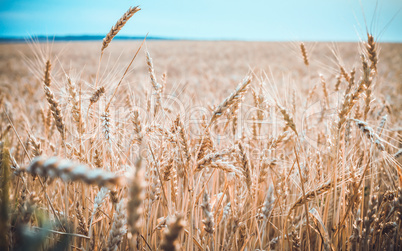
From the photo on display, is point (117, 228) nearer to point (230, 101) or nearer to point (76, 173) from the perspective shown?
point (76, 173)

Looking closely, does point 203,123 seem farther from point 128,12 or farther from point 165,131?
point 128,12

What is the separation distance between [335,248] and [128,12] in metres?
1.68

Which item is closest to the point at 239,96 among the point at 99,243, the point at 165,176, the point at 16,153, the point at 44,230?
the point at 165,176

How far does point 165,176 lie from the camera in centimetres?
101

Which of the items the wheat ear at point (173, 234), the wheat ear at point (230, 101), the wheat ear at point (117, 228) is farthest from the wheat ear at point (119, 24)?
the wheat ear at point (173, 234)

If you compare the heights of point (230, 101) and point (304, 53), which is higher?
point (304, 53)

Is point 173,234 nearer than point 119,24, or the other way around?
point 173,234

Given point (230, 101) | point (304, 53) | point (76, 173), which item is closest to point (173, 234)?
point (76, 173)

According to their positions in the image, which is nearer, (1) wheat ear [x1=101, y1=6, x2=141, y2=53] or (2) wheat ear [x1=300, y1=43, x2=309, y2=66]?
(1) wheat ear [x1=101, y1=6, x2=141, y2=53]

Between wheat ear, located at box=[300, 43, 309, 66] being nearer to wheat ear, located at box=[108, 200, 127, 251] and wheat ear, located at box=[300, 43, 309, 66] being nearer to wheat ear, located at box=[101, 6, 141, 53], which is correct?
wheat ear, located at box=[101, 6, 141, 53]

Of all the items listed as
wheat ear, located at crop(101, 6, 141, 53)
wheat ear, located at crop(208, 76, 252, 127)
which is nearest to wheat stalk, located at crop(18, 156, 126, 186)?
wheat ear, located at crop(208, 76, 252, 127)

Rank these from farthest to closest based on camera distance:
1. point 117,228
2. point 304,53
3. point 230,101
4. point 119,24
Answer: point 304,53
point 119,24
point 230,101
point 117,228

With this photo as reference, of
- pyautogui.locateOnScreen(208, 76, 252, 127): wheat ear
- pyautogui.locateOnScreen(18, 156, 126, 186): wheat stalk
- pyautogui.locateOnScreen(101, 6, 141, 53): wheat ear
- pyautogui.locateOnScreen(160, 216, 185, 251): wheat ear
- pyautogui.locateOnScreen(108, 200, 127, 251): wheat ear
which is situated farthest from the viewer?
pyautogui.locateOnScreen(101, 6, 141, 53): wheat ear

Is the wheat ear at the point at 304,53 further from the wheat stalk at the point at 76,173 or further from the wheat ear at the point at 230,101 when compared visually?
the wheat stalk at the point at 76,173
